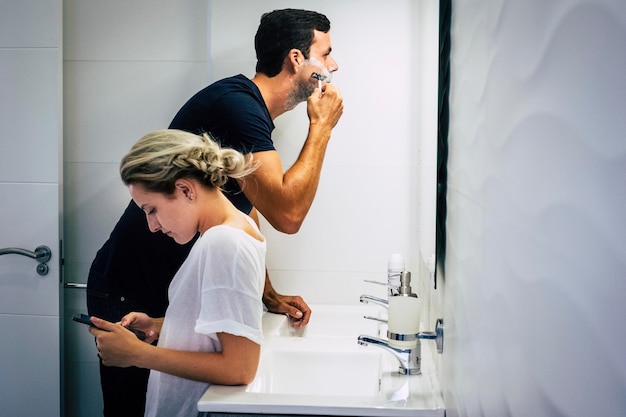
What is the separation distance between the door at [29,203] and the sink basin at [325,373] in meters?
0.92

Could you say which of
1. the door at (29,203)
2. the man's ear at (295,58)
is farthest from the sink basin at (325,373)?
the door at (29,203)

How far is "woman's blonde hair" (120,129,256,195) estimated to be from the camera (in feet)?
4.13

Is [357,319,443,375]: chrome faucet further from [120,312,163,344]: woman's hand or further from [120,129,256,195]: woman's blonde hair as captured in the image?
[120,312,163,344]: woman's hand

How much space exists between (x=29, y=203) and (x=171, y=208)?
0.88 metres

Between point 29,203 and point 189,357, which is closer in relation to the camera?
point 189,357

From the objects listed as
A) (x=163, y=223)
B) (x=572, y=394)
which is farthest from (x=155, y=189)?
(x=572, y=394)

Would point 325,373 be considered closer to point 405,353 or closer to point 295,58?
point 405,353

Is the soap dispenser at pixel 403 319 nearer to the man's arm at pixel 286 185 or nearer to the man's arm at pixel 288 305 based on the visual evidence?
the man's arm at pixel 286 185

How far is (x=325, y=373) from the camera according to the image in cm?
134

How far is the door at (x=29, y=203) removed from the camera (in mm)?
1918

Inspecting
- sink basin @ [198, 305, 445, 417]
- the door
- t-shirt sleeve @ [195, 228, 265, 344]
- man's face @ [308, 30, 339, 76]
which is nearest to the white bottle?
sink basin @ [198, 305, 445, 417]

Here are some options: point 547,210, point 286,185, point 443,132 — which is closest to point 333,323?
point 286,185

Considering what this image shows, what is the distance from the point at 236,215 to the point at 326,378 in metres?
0.39

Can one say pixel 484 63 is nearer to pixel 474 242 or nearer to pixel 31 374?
pixel 474 242
